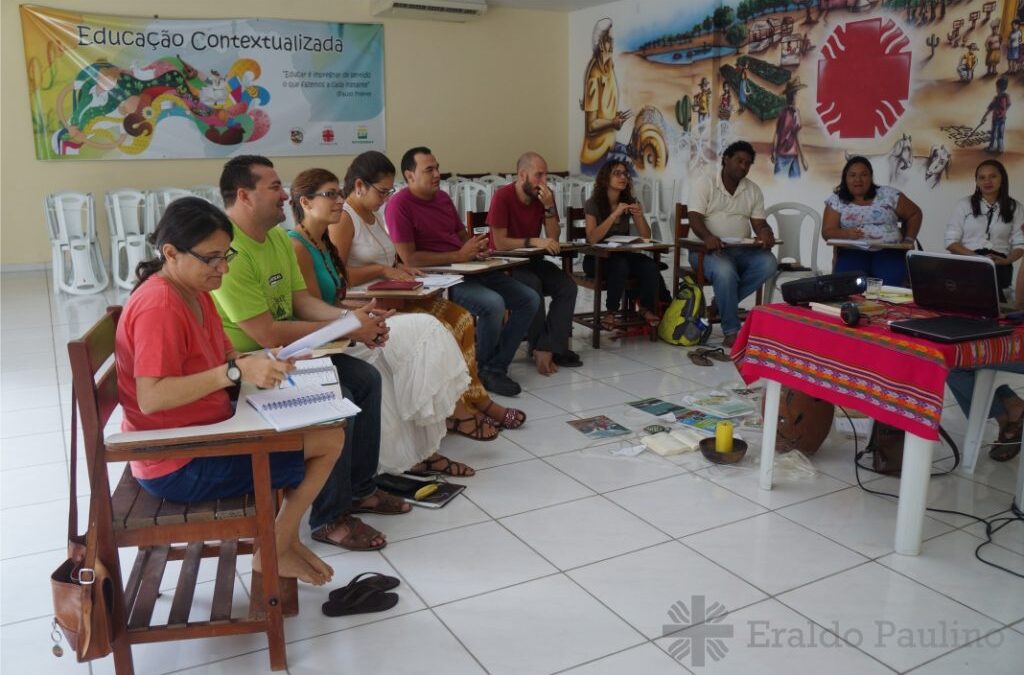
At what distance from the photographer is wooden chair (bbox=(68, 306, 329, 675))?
1.81 metres

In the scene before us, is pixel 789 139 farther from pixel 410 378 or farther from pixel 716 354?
pixel 410 378

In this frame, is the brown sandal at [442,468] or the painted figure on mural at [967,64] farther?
the painted figure on mural at [967,64]

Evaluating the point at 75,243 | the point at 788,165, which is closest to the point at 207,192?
the point at 75,243

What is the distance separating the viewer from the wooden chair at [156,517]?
181cm

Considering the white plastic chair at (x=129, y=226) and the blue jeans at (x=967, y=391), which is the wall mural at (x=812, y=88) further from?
the white plastic chair at (x=129, y=226)

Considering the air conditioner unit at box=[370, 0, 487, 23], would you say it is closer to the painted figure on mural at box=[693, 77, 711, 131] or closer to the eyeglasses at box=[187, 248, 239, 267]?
the painted figure on mural at box=[693, 77, 711, 131]

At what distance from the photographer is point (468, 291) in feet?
13.9

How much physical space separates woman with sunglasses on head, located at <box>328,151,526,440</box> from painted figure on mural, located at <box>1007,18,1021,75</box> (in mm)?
4479

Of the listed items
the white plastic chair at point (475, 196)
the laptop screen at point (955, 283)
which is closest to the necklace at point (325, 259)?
the laptop screen at point (955, 283)

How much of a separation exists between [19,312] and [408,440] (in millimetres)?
4726

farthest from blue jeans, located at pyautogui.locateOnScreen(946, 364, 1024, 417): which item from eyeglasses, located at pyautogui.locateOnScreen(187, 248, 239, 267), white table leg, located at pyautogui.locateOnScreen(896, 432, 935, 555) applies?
eyeglasses, located at pyautogui.locateOnScreen(187, 248, 239, 267)

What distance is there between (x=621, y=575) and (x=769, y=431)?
36.6 inches

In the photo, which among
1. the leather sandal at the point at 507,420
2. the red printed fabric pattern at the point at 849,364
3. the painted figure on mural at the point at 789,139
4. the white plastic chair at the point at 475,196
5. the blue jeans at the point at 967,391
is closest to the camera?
the red printed fabric pattern at the point at 849,364

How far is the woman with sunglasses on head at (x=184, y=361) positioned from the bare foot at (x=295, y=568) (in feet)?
0.94
